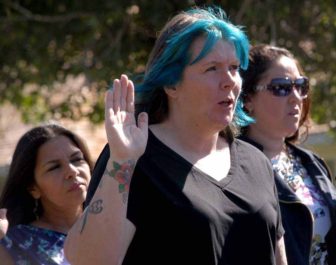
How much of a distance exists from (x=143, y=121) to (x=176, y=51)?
0.29 meters

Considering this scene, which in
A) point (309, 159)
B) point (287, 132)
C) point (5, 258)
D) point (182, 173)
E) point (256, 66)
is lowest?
point (5, 258)

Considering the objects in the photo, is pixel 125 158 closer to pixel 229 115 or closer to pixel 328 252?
pixel 229 115

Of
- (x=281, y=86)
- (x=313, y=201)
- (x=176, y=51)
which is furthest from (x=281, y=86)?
(x=176, y=51)

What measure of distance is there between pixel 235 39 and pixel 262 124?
83 centimetres

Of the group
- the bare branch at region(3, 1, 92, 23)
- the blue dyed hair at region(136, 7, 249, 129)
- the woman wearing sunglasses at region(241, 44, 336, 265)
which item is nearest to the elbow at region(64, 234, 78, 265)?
the blue dyed hair at region(136, 7, 249, 129)

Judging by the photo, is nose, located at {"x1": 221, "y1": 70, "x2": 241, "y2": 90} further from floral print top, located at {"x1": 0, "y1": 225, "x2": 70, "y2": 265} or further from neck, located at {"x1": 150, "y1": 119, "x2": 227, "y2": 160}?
floral print top, located at {"x1": 0, "y1": 225, "x2": 70, "y2": 265}

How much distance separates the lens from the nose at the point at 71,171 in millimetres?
4133

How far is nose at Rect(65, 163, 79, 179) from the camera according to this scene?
4.13m

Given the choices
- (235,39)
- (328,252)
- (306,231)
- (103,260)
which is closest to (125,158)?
(103,260)

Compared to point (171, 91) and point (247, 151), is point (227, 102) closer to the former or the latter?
point (171, 91)

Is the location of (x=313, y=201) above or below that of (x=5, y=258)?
above

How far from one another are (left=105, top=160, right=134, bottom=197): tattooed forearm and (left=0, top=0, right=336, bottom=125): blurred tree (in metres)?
4.10

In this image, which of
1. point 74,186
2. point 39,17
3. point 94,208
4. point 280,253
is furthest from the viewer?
point 39,17

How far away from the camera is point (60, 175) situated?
13.6 ft
